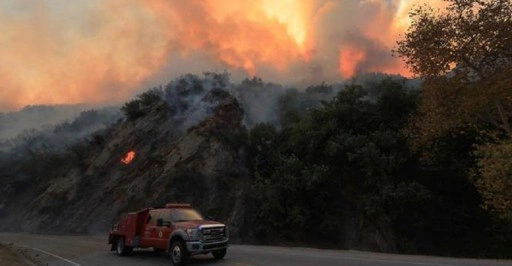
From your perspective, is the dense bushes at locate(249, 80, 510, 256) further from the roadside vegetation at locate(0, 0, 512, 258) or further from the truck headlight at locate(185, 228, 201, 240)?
the truck headlight at locate(185, 228, 201, 240)

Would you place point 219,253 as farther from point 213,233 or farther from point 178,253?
point 178,253

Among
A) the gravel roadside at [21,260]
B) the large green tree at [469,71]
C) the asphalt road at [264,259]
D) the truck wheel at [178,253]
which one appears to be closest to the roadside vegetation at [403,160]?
the large green tree at [469,71]

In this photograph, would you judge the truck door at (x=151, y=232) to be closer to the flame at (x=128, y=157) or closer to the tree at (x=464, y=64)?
the tree at (x=464, y=64)

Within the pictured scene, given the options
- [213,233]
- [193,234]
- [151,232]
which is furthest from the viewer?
[151,232]

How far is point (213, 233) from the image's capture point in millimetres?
18266

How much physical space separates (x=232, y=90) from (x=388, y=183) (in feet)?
103

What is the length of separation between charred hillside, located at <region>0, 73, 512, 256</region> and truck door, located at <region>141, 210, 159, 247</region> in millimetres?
16911

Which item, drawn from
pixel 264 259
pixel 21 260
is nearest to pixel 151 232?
pixel 264 259

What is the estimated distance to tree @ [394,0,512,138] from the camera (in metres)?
25.2

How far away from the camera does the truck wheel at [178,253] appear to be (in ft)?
57.8

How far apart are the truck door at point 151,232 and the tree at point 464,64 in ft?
54.2

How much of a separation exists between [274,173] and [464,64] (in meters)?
17.5

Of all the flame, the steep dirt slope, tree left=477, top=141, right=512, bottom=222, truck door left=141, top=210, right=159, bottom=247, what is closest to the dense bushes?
the steep dirt slope

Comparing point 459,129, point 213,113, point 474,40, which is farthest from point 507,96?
point 213,113
